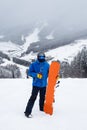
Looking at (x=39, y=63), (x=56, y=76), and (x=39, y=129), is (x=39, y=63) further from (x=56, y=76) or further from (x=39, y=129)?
(x=39, y=129)

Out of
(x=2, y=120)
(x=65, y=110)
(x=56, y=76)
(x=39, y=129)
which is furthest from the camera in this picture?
(x=65, y=110)

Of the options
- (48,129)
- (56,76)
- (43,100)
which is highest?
(56,76)

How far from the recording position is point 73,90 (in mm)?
14922

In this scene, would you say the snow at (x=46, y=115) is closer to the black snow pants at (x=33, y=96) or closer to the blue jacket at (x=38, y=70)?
the black snow pants at (x=33, y=96)

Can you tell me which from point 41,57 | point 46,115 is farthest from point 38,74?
point 46,115

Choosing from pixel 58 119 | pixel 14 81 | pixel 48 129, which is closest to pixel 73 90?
pixel 14 81

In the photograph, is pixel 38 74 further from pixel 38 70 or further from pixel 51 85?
pixel 51 85

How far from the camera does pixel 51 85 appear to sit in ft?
32.2

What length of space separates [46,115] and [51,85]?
0.88 metres

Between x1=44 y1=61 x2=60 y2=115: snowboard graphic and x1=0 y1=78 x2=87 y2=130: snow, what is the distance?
0.22m

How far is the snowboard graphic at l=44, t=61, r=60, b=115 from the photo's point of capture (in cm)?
966

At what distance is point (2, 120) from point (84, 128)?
2223 mm

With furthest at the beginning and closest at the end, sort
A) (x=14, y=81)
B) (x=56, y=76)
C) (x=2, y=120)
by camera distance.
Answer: (x=14, y=81) → (x=56, y=76) → (x=2, y=120)

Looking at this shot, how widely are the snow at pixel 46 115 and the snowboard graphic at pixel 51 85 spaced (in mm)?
224
